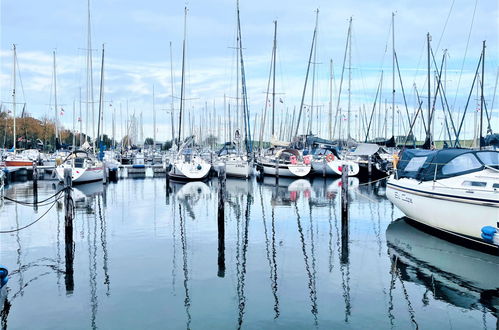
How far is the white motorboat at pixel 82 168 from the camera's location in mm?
32781

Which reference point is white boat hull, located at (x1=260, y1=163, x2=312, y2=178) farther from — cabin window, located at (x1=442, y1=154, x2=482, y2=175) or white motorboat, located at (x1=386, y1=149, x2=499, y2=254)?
cabin window, located at (x1=442, y1=154, x2=482, y2=175)

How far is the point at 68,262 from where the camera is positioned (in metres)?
12.0

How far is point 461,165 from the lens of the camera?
610 inches

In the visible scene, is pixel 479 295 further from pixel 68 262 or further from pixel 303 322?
pixel 68 262

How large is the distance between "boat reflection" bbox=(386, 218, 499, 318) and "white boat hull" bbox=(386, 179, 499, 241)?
66cm

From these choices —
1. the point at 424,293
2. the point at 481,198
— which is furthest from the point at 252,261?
the point at 481,198

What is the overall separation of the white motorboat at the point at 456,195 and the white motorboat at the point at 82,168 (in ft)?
77.8

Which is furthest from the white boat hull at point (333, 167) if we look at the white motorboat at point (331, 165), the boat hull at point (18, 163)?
the boat hull at point (18, 163)

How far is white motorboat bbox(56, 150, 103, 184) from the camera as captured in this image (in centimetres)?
3278

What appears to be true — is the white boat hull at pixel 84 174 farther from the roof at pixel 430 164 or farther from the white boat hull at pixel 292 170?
the roof at pixel 430 164

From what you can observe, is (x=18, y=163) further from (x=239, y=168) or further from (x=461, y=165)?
(x=461, y=165)

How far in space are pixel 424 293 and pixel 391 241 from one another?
5.37m

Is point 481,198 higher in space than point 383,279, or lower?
higher

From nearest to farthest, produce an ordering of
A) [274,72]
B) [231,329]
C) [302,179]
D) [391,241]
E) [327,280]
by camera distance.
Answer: [231,329] < [327,280] < [391,241] < [302,179] < [274,72]
